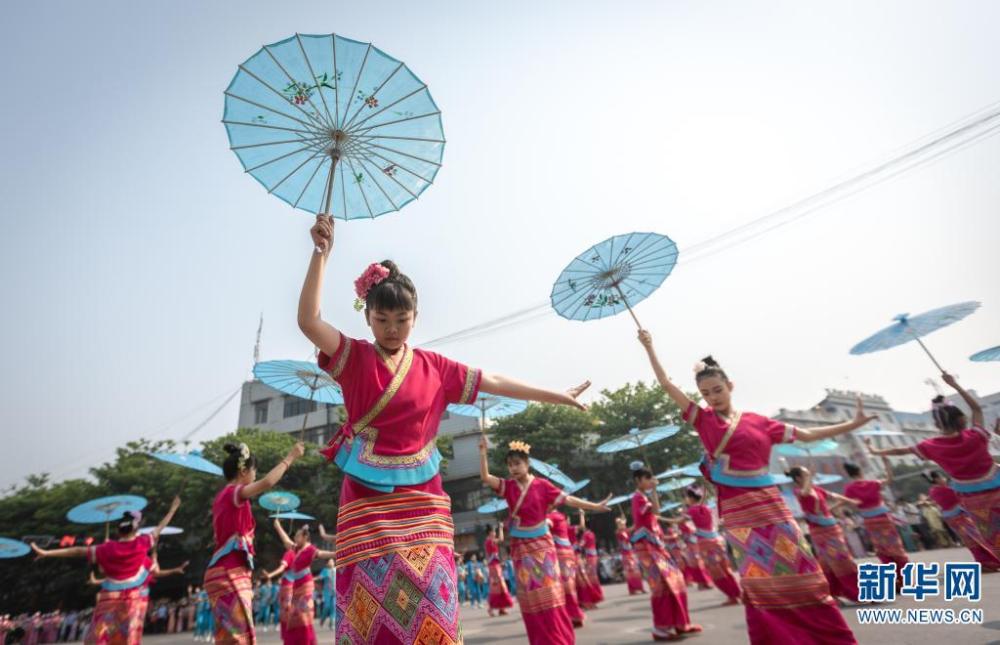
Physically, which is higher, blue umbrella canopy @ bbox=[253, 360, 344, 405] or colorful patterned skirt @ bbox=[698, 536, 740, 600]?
blue umbrella canopy @ bbox=[253, 360, 344, 405]

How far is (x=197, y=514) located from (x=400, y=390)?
2675 centimetres

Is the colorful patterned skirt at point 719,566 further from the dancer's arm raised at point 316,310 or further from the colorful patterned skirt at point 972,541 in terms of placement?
the dancer's arm raised at point 316,310

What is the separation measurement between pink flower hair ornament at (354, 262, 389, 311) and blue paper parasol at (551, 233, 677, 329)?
3.96m

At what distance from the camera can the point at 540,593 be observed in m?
5.62

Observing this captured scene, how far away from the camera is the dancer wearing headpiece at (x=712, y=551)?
30.7 ft

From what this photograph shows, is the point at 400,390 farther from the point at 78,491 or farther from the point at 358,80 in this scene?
the point at 78,491

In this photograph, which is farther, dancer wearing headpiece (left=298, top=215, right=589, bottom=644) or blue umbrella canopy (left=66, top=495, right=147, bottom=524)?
blue umbrella canopy (left=66, top=495, right=147, bottom=524)

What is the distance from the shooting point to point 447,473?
31062 mm

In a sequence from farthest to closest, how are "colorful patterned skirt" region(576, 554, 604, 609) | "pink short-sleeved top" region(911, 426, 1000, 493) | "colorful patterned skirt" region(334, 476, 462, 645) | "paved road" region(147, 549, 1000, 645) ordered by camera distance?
"colorful patterned skirt" region(576, 554, 604, 609) < "pink short-sleeved top" region(911, 426, 1000, 493) < "paved road" region(147, 549, 1000, 645) < "colorful patterned skirt" region(334, 476, 462, 645)

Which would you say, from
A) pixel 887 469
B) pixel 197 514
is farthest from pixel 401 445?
pixel 197 514

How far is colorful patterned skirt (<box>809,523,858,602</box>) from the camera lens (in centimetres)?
757

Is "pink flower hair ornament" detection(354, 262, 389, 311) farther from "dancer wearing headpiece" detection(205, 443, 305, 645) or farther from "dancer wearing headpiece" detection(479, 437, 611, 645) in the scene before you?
"dancer wearing headpiece" detection(479, 437, 611, 645)

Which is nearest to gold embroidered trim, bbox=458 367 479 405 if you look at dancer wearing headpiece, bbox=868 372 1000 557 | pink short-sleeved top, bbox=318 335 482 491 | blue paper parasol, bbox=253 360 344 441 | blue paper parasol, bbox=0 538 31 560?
pink short-sleeved top, bbox=318 335 482 491

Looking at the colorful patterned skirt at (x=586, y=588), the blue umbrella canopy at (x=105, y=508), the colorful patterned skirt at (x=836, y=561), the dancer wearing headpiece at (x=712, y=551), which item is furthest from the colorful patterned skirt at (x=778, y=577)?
the blue umbrella canopy at (x=105, y=508)
